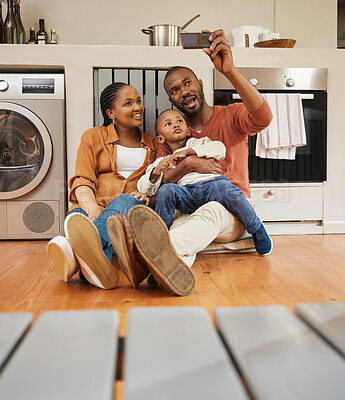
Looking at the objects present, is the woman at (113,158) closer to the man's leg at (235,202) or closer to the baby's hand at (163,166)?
the baby's hand at (163,166)

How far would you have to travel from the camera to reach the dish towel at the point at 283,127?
2.88 meters

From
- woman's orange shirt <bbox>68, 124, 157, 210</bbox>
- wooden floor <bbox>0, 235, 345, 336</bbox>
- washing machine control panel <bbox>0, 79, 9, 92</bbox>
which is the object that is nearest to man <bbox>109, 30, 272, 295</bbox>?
wooden floor <bbox>0, 235, 345, 336</bbox>

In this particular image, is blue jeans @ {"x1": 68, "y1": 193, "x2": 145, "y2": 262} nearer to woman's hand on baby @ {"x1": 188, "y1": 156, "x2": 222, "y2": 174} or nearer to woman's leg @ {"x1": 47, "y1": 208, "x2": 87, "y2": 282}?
→ woman's leg @ {"x1": 47, "y1": 208, "x2": 87, "y2": 282}

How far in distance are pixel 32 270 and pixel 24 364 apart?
1.37 meters

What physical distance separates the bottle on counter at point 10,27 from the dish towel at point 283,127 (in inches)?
68.3

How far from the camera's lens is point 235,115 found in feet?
7.84

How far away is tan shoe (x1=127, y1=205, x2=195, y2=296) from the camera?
4.50 ft

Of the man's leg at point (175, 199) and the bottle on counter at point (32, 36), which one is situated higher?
the bottle on counter at point (32, 36)

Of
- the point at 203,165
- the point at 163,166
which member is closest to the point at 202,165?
the point at 203,165

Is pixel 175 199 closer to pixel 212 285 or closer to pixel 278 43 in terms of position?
pixel 212 285

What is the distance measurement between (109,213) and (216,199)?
0.48 meters

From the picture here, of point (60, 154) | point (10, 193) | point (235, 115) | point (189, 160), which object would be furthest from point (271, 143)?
point (10, 193)

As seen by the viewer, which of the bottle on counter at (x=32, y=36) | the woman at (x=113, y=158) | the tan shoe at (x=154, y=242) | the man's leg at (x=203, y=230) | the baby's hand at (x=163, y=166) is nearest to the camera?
the tan shoe at (x=154, y=242)

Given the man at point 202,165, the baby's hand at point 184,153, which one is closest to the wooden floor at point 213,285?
the man at point 202,165
